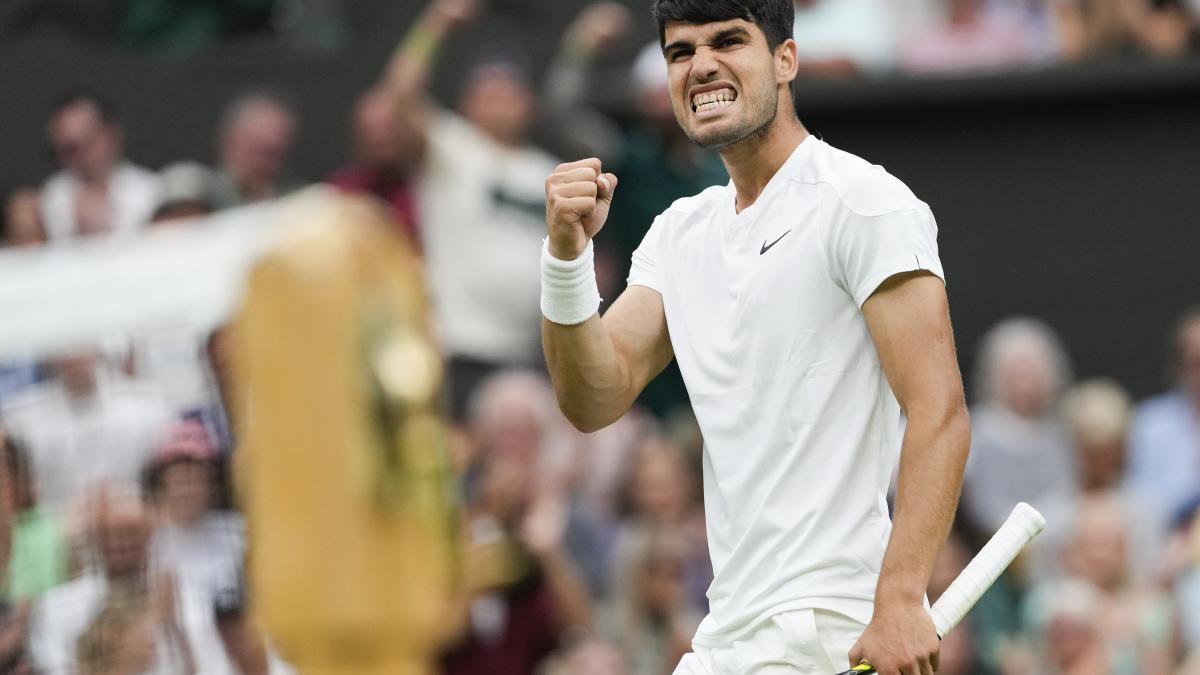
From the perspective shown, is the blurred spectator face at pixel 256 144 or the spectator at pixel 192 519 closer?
A: the spectator at pixel 192 519

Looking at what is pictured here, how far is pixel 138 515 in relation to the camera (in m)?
6.30

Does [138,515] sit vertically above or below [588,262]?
below

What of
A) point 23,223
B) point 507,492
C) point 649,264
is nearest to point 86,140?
point 23,223

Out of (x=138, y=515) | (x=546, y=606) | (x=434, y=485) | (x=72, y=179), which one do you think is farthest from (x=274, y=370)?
(x=72, y=179)

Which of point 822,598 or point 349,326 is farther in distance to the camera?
point 822,598

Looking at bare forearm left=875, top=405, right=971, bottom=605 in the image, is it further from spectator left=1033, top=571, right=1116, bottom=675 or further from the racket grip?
spectator left=1033, top=571, right=1116, bottom=675

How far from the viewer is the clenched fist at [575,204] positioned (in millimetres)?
3840

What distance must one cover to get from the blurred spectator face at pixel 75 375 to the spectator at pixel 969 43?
365cm

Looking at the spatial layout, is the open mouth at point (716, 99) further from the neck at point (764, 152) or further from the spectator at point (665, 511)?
the spectator at point (665, 511)

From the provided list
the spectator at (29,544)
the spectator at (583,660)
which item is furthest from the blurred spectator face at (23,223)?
the spectator at (583,660)

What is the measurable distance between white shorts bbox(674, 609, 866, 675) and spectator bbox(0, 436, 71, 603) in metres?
3.04

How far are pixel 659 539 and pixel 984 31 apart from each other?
2.80m

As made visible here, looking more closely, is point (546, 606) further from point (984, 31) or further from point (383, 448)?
point (383, 448)

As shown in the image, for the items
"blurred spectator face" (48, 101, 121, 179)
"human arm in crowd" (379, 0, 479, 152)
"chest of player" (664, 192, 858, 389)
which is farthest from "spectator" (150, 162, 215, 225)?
"chest of player" (664, 192, 858, 389)
